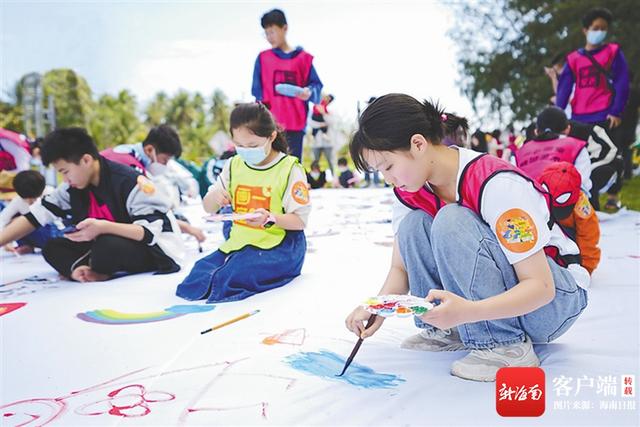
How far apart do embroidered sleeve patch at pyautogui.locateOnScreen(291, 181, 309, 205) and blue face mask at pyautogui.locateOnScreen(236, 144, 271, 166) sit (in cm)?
17

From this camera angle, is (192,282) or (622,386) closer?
(622,386)

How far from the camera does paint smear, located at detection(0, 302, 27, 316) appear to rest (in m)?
2.09

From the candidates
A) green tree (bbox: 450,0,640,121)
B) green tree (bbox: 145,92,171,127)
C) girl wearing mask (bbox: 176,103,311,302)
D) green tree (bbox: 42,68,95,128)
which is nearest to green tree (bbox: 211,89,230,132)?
green tree (bbox: 145,92,171,127)

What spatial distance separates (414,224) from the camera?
1.42 m

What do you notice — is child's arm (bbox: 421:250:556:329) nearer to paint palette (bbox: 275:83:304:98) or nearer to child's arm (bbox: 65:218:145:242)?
child's arm (bbox: 65:218:145:242)

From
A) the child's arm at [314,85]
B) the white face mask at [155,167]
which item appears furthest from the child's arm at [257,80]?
the white face mask at [155,167]

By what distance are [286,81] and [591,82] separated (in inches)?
81.5

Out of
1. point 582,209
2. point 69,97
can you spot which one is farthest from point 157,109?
point 582,209

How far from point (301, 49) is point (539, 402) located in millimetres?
3108

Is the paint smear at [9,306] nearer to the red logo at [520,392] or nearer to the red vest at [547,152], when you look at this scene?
the red logo at [520,392]

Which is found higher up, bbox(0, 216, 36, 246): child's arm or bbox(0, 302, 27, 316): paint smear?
bbox(0, 216, 36, 246): child's arm

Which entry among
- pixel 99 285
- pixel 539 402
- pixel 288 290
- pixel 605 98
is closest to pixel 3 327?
pixel 99 285

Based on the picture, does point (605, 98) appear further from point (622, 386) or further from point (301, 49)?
point (622, 386)

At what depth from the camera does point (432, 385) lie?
1.32 meters
